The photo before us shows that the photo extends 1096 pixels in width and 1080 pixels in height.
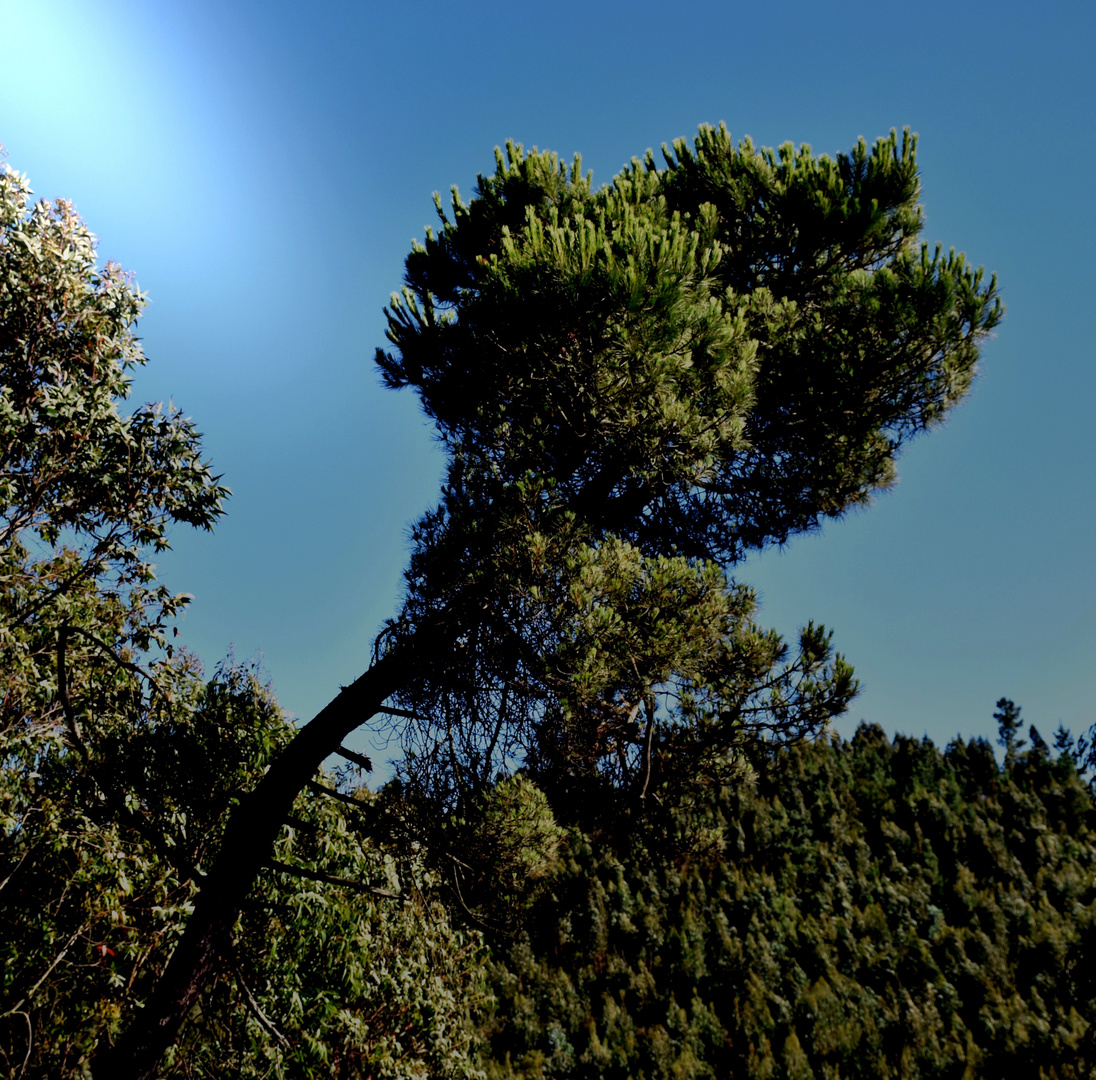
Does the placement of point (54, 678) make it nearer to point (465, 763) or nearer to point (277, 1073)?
point (465, 763)

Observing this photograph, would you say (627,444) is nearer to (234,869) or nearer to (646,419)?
(646,419)

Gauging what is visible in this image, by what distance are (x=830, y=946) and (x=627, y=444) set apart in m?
14.8

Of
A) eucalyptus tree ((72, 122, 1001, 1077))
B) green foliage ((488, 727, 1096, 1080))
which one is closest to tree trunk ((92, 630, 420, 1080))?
eucalyptus tree ((72, 122, 1001, 1077))

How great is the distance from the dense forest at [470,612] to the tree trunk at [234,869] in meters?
0.03

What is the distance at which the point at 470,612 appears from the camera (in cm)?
512

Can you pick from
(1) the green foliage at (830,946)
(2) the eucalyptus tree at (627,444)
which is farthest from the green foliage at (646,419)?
(1) the green foliage at (830,946)

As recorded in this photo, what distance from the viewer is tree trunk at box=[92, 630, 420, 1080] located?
4938mm

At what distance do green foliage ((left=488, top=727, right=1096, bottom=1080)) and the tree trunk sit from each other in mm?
6232

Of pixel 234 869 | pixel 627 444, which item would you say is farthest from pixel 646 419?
pixel 234 869

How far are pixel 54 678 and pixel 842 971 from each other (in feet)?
52.2

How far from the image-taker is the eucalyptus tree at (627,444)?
492 centimetres

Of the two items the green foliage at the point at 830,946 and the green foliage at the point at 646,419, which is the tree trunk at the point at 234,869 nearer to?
the green foliage at the point at 646,419

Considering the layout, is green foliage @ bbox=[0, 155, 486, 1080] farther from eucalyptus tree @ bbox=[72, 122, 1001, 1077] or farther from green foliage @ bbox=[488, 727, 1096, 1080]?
green foliage @ bbox=[488, 727, 1096, 1080]

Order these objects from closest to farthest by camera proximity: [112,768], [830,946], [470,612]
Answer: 1. [470,612]
2. [112,768]
3. [830,946]
